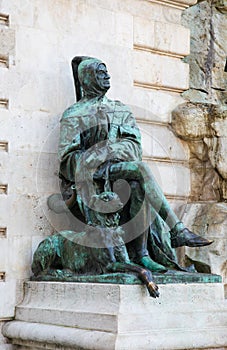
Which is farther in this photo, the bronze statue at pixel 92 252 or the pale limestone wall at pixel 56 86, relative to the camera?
the pale limestone wall at pixel 56 86

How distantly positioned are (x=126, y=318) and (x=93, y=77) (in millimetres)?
2431

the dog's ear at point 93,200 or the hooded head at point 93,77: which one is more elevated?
the hooded head at point 93,77

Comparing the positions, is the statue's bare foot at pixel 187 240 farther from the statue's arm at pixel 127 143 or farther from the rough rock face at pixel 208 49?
the rough rock face at pixel 208 49

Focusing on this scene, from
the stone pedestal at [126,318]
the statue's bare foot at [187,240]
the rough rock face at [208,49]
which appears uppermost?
the rough rock face at [208,49]

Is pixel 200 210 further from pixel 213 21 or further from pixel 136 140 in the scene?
pixel 213 21

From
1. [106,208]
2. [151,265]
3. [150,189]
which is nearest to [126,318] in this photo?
[151,265]

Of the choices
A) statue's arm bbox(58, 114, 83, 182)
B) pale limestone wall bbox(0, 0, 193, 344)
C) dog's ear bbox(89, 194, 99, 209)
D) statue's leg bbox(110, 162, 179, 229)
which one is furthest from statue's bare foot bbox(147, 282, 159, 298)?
pale limestone wall bbox(0, 0, 193, 344)

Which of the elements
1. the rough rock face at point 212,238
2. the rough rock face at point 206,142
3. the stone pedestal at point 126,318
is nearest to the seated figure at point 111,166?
the stone pedestal at point 126,318

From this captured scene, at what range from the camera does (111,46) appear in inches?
347

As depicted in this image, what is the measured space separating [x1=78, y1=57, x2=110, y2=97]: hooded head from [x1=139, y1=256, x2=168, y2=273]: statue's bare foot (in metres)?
1.64

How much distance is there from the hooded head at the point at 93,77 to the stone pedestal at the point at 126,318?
6.08 ft

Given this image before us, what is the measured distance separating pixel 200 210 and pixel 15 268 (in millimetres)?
2162

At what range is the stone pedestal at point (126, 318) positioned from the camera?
21.4 feet

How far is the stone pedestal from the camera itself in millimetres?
6512
